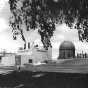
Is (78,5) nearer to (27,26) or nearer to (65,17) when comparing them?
(65,17)

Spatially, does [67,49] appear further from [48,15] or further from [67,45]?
[48,15]

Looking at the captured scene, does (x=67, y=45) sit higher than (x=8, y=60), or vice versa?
(x=67, y=45)

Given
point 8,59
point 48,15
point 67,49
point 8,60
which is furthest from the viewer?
point 8,60

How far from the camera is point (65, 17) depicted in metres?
14.3

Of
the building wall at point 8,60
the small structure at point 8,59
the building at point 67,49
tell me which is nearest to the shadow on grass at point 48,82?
the building at point 67,49

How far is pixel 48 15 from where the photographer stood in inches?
550

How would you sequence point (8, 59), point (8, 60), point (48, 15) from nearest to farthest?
point (48, 15) < point (8, 59) < point (8, 60)

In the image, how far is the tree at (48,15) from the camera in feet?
41.2

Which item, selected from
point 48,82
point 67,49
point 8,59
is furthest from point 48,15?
point 8,59

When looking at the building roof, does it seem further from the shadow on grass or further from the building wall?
the shadow on grass

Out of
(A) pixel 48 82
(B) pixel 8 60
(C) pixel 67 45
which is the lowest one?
(A) pixel 48 82

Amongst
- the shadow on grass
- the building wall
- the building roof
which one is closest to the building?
the building roof

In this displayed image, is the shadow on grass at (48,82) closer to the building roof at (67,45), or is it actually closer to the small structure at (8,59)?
the building roof at (67,45)

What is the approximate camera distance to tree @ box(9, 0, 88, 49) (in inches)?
495
